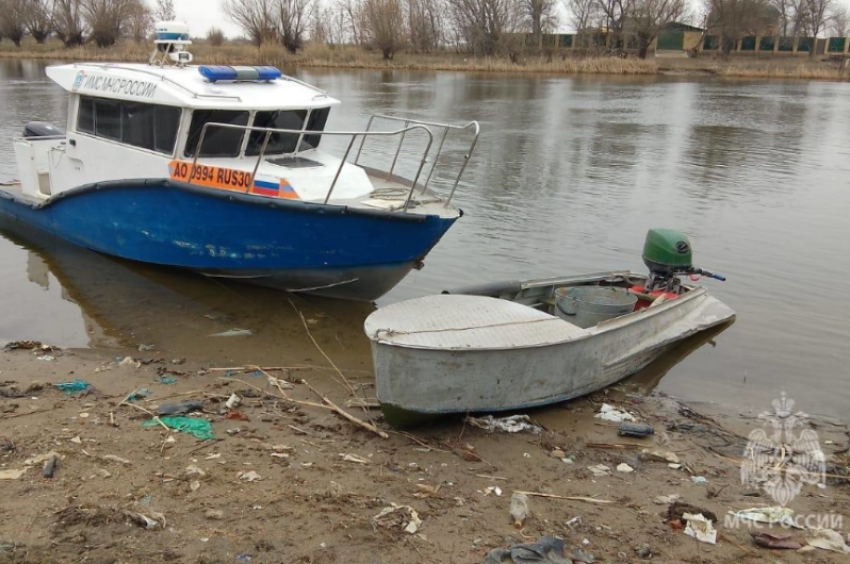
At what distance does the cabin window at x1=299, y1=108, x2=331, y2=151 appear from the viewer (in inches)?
340

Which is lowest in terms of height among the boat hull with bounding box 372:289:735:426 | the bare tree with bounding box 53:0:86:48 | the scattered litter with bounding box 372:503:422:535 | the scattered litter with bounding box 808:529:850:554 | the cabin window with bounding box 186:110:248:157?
the scattered litter with bounding box 808:529:850:554

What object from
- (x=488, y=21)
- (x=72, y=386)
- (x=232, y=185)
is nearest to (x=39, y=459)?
(x=72, y=386)

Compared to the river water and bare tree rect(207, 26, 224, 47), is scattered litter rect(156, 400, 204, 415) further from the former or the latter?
bare tree rect(207, 26, 224, 47)

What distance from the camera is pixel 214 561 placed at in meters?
3.70

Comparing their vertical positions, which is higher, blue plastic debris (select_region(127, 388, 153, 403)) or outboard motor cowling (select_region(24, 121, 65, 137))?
outboard motor cowling (select_region(24, 121, 65, 137))

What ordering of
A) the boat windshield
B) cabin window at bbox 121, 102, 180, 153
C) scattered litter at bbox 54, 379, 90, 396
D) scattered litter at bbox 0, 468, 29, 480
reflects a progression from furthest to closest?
the boat windshield
cabin window at bbox 121, 102, 180, 153
scattered litter at bbox 54, 379, 90, 396
scattered litter at bbox 0, 468, 29, 480

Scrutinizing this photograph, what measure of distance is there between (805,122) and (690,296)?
64.1ft

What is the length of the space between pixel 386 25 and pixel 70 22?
25.7 metres

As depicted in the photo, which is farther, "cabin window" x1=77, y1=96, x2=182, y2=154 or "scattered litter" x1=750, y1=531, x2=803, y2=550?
"cabin window" x1=77, y1=96, x2=182, y2=154

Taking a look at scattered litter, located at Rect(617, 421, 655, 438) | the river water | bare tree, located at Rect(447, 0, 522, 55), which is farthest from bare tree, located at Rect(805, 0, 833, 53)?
scattered litter, located at Rect(617, 421, 655, 438)

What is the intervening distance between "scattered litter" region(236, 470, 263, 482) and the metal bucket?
3497mm

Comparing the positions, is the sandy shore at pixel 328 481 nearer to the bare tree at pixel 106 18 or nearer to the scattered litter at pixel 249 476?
the scattered litter at pixel 249 476

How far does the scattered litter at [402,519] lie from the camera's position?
13.5ft

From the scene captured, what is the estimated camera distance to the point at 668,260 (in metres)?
7.78
